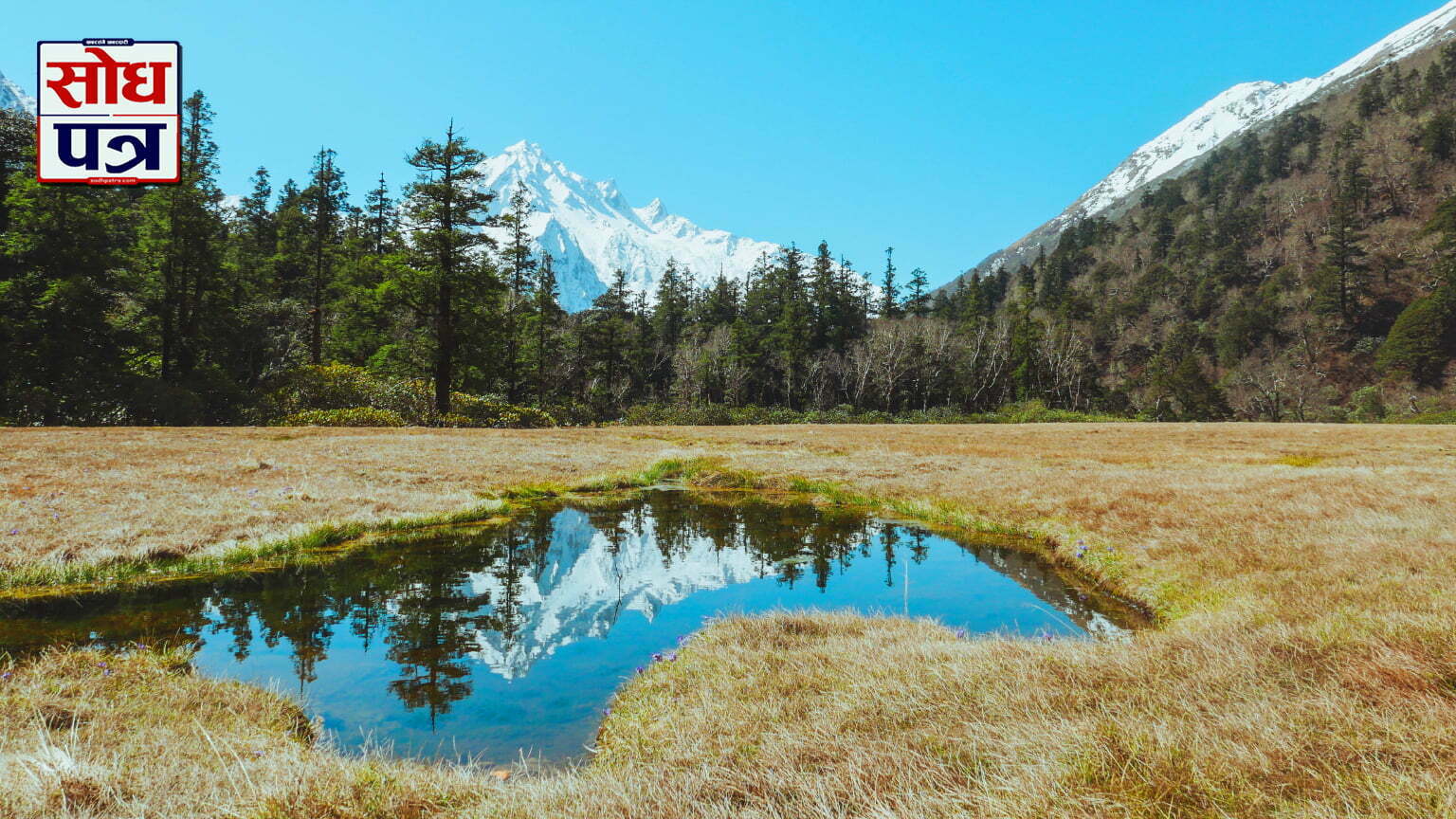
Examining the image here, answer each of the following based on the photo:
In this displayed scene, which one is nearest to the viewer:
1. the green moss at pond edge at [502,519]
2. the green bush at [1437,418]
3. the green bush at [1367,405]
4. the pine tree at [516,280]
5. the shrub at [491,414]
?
the green moss at pond edge at [502,519]

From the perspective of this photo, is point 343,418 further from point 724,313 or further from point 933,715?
point 724,313

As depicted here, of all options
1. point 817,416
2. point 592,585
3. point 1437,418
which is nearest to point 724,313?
point 817,416

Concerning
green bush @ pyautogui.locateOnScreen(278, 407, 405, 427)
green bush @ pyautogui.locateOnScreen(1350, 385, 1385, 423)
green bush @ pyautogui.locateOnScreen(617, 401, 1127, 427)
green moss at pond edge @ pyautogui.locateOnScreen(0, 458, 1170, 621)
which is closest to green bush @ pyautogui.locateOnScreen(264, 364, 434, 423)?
green bush @ pyautogui.locateOnScreen(278, 407, 405, 427)

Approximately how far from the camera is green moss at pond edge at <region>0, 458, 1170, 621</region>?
7.63 meters

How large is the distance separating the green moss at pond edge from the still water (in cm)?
50

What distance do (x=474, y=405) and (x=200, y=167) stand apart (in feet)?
77.5

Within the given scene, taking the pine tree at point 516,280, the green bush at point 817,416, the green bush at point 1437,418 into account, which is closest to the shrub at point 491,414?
the green bush at point 817,416

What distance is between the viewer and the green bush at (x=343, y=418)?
1276 inches

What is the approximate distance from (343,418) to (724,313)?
63049 millimetres

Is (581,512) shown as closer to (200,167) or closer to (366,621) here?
(366,621)

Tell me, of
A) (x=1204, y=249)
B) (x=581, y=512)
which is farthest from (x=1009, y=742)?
(x=1204, y=249)

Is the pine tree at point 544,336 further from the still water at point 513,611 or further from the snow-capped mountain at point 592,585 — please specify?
the snow-capped mountain at point 592,585

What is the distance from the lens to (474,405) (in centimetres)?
3825

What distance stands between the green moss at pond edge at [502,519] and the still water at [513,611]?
497mm
